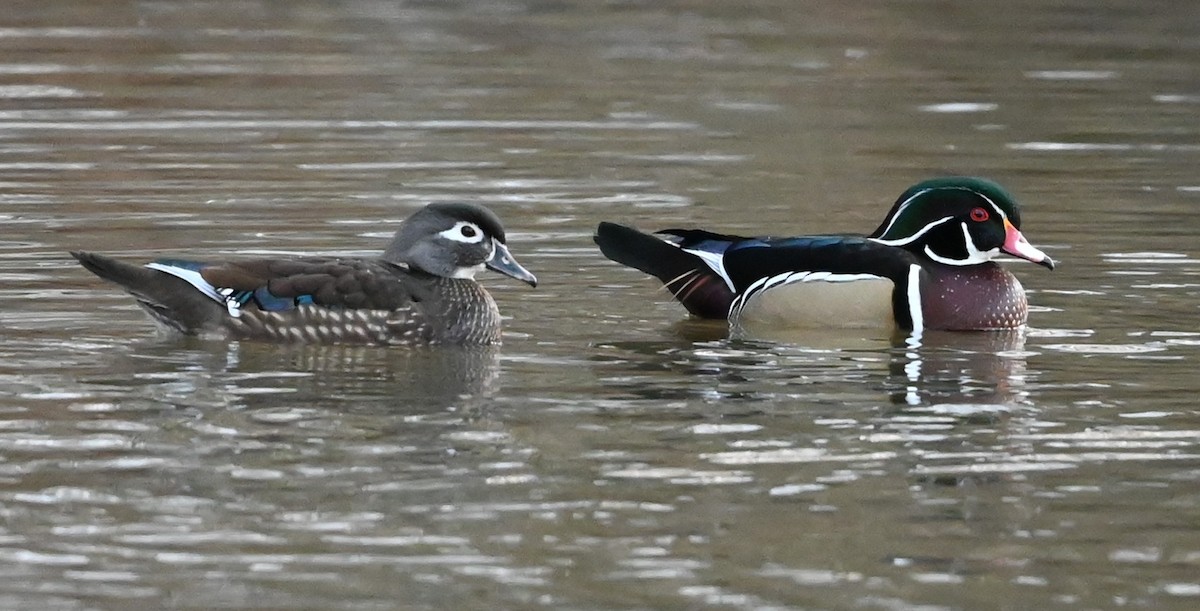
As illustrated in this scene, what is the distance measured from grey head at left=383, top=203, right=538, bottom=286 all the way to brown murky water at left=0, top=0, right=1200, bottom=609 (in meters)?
0.40

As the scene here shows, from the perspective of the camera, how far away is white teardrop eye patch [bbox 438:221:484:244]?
411 inches

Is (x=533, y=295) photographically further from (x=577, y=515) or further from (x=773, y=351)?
(x=577, y=515)

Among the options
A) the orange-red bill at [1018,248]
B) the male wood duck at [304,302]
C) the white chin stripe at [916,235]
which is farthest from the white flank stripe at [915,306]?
the male wood duck at [304,302]

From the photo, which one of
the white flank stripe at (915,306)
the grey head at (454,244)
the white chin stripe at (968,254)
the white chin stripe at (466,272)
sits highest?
the grey head at (454,244)

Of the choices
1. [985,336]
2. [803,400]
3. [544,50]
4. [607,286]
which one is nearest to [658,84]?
[544,50]

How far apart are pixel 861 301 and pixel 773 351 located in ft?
2.64

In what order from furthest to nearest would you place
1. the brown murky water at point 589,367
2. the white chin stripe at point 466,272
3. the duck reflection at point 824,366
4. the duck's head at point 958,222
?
the duck's head at point 958,222 → the white chin stripe at point 466,272 → the duck reflection at point 824,366 → the brown murky water at point 589,367

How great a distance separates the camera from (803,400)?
9070 millimetres

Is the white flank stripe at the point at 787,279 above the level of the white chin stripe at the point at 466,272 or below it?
below

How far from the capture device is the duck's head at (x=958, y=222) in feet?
36.9

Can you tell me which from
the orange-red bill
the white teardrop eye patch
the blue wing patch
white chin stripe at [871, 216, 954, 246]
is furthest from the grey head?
the orange-red bill

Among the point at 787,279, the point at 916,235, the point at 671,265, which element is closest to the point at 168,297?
the point at 671,265

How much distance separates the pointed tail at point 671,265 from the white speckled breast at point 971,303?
3.19 ft

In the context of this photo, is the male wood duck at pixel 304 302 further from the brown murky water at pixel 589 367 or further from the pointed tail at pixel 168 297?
the brown murky water at pixel 589 367
